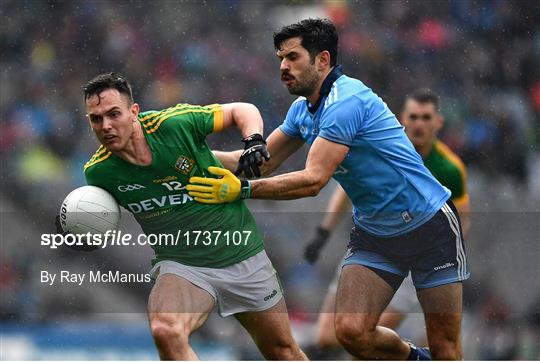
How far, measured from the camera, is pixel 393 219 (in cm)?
464

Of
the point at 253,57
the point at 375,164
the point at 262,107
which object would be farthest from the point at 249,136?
the point at 253,57

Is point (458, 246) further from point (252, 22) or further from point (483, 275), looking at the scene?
point (252, 22)

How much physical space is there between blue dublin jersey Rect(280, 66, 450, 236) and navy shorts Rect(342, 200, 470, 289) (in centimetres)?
4

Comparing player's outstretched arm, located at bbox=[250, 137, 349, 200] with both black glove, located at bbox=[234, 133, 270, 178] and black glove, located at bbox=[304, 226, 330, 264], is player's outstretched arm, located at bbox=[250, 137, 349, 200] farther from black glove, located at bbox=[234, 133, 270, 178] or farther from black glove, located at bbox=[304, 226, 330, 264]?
black glove, located at bbox=[304, 226, 330, 264]

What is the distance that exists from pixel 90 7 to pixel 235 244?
Answer: 16.0 ft

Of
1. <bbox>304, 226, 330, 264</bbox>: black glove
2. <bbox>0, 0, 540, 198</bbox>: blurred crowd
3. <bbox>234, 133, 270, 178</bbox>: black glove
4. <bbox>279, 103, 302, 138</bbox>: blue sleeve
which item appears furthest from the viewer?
<bbox>0, 0, 540, 198</bbox>: blurred crowd

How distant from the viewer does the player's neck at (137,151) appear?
456 centimetres

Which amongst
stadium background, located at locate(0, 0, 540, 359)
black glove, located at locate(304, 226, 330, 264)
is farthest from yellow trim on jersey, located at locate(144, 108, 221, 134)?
stadium background, located at locate(0, 0, 540, 359)

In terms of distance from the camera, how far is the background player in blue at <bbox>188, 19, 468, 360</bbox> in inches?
180

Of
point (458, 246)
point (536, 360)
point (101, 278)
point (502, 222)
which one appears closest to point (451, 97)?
point (502, 222)

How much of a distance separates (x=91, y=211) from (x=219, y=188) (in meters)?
0.58

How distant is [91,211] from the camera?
14.9 feet

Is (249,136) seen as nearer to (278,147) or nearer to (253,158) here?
(253,158)

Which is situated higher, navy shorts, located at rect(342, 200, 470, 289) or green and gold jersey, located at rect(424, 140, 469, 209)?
green and gold jersey, located at rect(424, 140, 469, 209)
